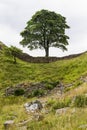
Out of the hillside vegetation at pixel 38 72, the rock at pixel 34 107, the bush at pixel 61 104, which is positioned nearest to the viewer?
the bush at pixel 61 104

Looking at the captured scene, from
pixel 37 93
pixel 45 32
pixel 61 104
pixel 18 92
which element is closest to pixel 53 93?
pixel 37 93

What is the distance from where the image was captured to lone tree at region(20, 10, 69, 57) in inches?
2977

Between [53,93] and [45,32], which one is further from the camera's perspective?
[45,32]

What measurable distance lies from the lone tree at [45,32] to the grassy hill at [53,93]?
10.7 meters

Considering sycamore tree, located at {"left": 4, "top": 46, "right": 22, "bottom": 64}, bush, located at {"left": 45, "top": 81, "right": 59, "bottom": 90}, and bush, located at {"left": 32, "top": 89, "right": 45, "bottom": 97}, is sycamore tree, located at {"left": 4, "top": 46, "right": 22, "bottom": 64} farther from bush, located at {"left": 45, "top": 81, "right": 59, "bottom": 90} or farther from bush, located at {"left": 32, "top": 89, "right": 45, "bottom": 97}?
bush, located at {"left": 32, "top": 89, "right": 45, "bottom": 97}

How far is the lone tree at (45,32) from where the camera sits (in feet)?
248

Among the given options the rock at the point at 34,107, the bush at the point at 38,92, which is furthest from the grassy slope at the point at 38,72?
the rock at the point at 34,107

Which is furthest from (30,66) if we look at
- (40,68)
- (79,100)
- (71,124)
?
(71,124)

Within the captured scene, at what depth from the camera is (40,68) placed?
197ft

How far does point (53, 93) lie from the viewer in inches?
1452

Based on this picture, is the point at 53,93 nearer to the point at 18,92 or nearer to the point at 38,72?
the point at 18,92

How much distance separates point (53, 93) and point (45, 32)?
40.4m

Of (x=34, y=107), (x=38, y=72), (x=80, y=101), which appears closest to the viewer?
(x=80, y=101)

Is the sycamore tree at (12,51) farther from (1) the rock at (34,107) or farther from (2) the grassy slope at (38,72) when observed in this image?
(1) the rock at (34,107)
